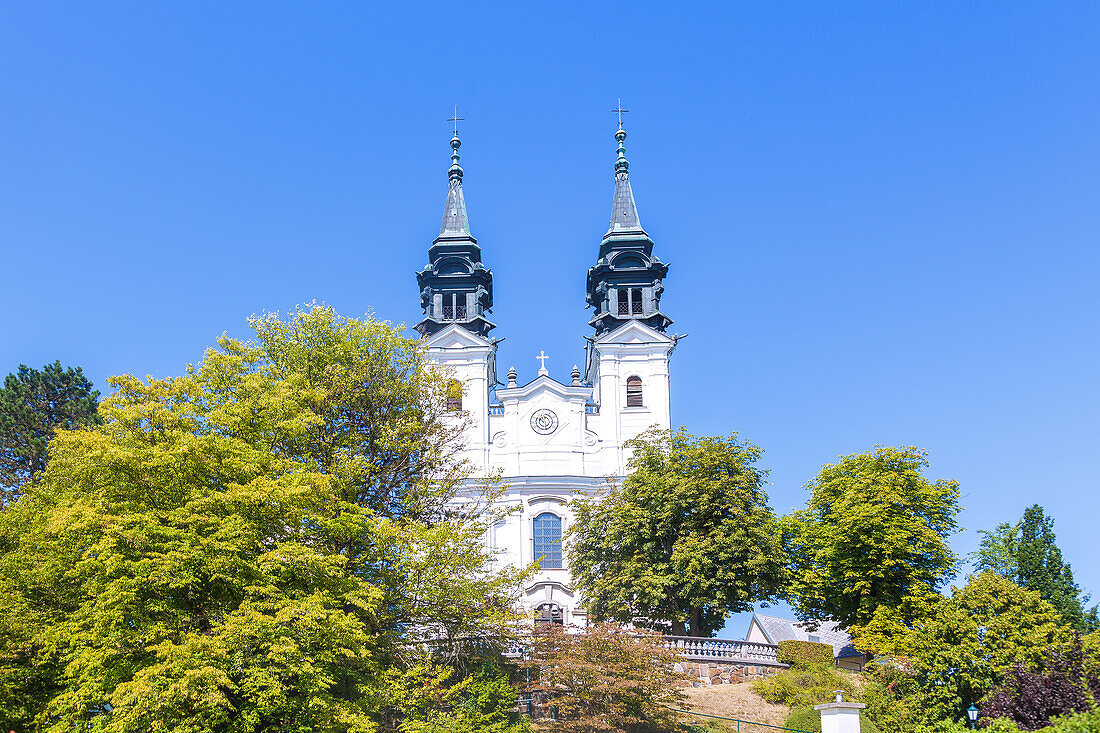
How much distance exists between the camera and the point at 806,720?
86.5ft

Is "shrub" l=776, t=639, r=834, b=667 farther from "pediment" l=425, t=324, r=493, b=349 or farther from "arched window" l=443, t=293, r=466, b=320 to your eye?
"arched window" l=443, t=293, r=466, b=320

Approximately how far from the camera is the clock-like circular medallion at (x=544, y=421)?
171 feet

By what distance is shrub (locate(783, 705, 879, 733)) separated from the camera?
25812 millimetres

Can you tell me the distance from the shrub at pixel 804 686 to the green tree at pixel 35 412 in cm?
2649

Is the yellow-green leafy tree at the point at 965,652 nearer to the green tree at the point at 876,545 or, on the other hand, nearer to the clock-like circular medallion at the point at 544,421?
the green tree at the point at 876,545

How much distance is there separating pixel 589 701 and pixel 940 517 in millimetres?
17331

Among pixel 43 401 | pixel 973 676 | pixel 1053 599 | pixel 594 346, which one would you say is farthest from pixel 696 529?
pixel 43 401

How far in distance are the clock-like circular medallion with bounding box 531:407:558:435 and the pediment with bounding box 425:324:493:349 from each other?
4513mm

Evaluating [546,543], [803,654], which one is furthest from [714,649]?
[546,543]

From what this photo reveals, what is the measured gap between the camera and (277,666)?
19781 millimetres

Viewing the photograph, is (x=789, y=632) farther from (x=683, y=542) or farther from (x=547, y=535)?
(x=683, y=542)

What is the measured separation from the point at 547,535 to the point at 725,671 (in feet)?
67.4

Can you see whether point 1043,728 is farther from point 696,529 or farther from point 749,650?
point 696,529

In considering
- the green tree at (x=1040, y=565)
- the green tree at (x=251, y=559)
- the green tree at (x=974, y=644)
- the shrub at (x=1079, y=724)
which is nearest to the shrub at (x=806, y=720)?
the green tree at (x=974, y=644)
